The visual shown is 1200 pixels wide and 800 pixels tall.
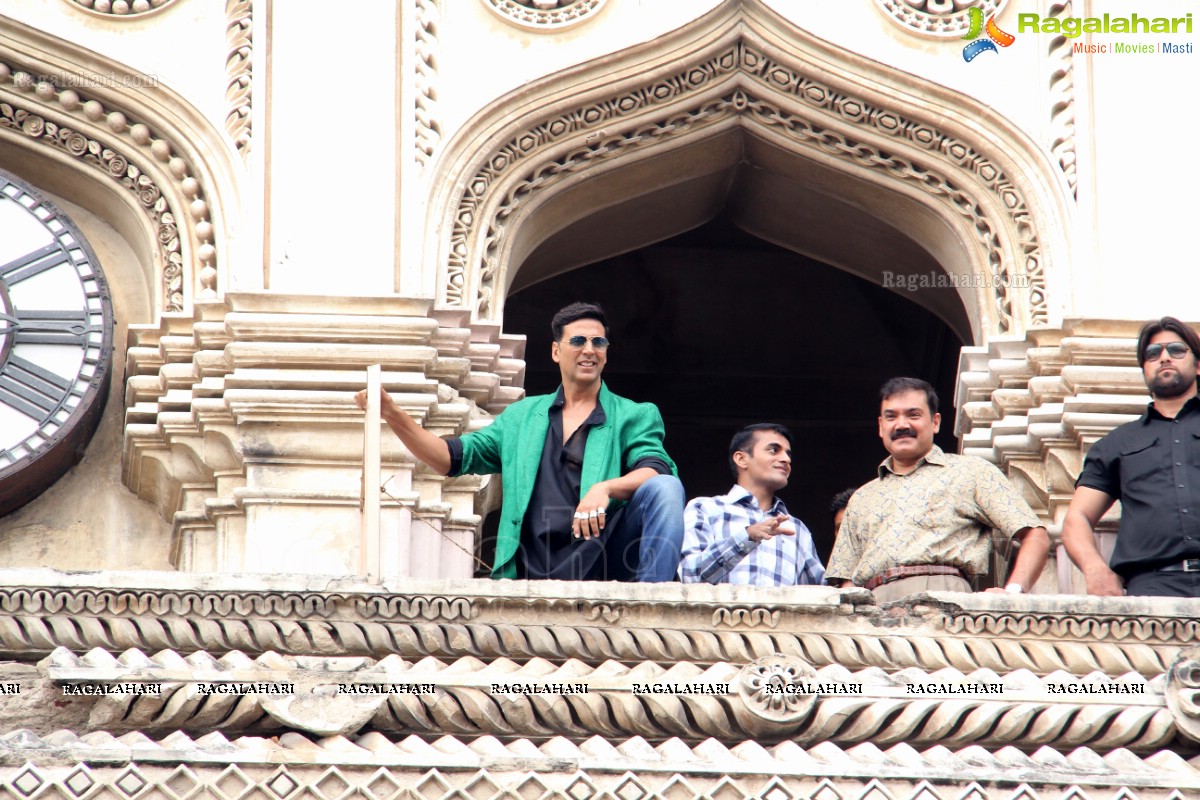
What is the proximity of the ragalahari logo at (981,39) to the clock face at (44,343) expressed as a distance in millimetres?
3917

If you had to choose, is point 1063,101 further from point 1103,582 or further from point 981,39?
point 1103,582

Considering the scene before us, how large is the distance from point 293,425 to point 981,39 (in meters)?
3.60

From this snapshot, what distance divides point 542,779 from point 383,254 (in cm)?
354

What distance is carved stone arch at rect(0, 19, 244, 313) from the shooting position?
11.3 m

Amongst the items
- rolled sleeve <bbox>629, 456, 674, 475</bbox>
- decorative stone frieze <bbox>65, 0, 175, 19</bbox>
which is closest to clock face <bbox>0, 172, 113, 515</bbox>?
decorative stone frieze <bbox>65, 0, 175, 19</bbox>

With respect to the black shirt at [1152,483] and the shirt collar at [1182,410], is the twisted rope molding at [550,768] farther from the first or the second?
the shirt collar at [1182,410]

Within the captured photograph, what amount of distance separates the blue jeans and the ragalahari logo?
341cm

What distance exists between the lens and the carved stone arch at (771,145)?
11.4 meters

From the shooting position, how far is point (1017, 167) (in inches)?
454

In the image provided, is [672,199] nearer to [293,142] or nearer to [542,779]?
[293,142]

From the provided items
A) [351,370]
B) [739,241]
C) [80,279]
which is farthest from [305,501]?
[739,241]

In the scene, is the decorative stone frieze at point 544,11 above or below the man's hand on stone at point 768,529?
above

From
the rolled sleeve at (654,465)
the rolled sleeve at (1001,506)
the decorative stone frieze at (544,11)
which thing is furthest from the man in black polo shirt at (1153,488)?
the decorative stone frieze at (544,11)

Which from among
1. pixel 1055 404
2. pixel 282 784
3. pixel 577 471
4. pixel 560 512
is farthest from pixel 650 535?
pixel 1055 404
